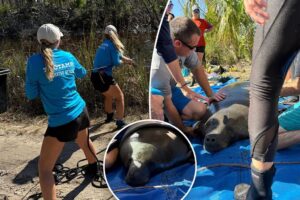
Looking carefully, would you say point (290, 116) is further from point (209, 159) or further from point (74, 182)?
point (74, 182)

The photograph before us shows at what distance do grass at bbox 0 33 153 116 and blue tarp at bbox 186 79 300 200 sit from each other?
3.41 meters

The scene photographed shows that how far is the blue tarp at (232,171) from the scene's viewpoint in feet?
4.80

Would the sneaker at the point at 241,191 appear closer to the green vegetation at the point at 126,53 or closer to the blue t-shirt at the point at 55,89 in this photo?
the blue t-shirt at the point at 55,89

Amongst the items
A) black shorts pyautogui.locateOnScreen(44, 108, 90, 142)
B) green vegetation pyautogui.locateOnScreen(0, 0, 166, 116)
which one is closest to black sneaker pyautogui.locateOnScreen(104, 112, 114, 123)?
green vegetation pyautogui.locateOnScreen(0, 0, 166, 116)

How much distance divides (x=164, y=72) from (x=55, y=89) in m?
1.88

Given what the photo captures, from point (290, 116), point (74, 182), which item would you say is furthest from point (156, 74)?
point (74, 182)

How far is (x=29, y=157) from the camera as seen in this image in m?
4.69

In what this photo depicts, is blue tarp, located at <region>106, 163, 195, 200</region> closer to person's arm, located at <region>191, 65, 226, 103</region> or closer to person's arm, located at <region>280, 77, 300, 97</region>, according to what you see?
person's arm, located at <region>191, 65, 226, 103</region>

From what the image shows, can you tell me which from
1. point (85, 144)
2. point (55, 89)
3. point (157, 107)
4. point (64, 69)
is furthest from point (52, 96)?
point (157, 107)

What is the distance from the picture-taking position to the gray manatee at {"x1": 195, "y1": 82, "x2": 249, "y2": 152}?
151cm

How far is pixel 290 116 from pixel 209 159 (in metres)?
0.34

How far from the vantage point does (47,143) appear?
3.35 metres

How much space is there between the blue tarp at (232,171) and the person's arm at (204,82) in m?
0.02

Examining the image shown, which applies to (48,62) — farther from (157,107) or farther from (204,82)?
(204,82)
